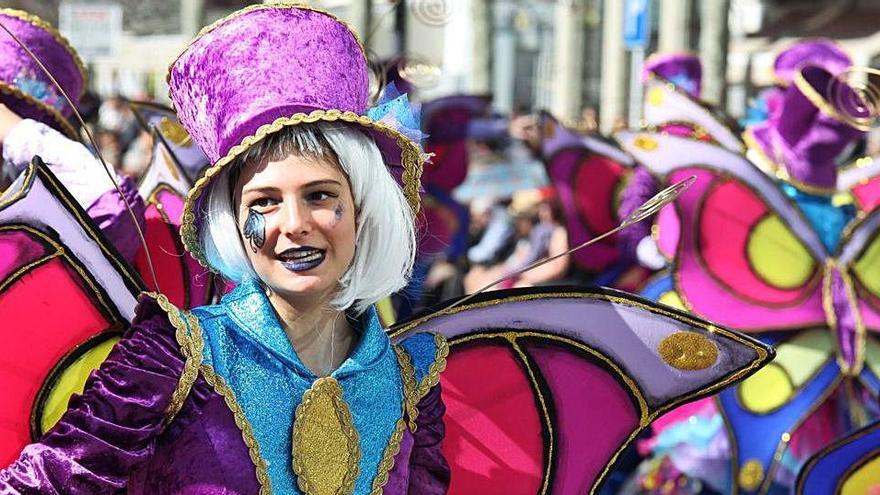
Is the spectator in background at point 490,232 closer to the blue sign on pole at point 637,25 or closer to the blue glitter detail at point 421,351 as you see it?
the blue sign on pole at point 637,25

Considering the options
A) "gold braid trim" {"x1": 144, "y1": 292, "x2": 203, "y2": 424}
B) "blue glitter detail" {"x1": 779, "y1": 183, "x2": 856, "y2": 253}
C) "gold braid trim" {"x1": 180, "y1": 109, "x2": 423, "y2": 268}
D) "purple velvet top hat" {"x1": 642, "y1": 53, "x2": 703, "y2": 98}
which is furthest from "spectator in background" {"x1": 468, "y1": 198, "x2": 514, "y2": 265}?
"gold braid trim" {"x1": 144, "y1": 292, "x2": 203, "y2": 424}

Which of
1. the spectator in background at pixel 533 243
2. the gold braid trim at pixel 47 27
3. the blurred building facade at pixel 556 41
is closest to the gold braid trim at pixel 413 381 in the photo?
the gold braid trim at pixel 47 27

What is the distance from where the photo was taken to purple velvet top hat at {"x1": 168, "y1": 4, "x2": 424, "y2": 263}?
79.7 inches

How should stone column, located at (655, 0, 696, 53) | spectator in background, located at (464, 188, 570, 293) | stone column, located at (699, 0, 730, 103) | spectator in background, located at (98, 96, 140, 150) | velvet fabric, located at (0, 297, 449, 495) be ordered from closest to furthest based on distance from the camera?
velvet fabric, located at (0, 297, 449, 495) → spectator in background, located at (464, 188, 570, 293) → stone column, located at (699, 0, 730, 103) → stone column, located at (655, 0, 696, 53) → spectator in background, located at (98, 96, 140, 150)

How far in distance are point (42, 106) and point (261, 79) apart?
59.0 inches

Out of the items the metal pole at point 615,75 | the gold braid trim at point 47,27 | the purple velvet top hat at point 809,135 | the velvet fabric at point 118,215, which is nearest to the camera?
the velvet fabric at point 118,215

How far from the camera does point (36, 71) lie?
3.40 m

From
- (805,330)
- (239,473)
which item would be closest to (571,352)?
(239,473)

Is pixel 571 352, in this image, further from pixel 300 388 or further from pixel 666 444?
pixel 666 444

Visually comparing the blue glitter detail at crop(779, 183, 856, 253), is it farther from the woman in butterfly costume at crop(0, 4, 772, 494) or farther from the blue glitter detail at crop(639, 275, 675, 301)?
the woman in butterfly costume at crop(0, 4, 772, 494)

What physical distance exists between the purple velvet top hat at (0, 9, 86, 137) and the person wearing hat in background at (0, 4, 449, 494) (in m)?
1.34

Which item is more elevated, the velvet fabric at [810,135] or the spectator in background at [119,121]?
the velvet fabric at [810,135]

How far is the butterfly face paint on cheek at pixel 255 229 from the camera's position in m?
2.05

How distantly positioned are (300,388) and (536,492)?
63 cm
